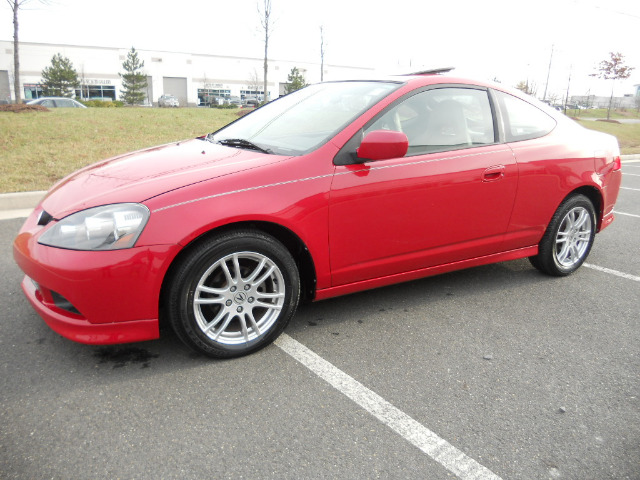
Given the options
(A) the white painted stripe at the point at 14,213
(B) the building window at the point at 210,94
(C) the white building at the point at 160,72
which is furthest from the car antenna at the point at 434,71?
(B) the building window at the point at 210,94

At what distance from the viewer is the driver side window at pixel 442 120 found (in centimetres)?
313

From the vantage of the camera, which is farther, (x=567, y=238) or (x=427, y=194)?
(x=567, y=238)

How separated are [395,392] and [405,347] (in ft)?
1.60

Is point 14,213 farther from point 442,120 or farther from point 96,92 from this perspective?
point 96,92

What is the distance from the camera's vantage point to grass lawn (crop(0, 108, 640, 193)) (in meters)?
7.64

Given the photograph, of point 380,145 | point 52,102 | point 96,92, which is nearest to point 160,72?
point 96,92

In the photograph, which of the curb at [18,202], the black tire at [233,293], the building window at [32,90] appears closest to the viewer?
the black tire at [233,293]

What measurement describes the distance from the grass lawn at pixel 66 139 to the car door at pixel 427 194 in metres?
5.45

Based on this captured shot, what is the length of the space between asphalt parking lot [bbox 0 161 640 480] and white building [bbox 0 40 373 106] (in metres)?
53.3

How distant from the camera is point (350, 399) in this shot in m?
2.38

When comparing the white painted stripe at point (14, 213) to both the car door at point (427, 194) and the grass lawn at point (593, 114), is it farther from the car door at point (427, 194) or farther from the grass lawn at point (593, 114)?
the grass lawn at point (593, 114)

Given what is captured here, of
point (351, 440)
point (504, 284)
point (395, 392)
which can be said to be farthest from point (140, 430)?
point (504, 284)

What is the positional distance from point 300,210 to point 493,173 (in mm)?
1466

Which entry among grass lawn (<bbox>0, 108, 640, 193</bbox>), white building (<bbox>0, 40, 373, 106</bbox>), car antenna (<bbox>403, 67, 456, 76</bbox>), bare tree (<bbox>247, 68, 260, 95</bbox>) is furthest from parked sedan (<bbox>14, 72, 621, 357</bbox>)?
bare tree (<bbox>247, 68, 260, 95</bbox>)
